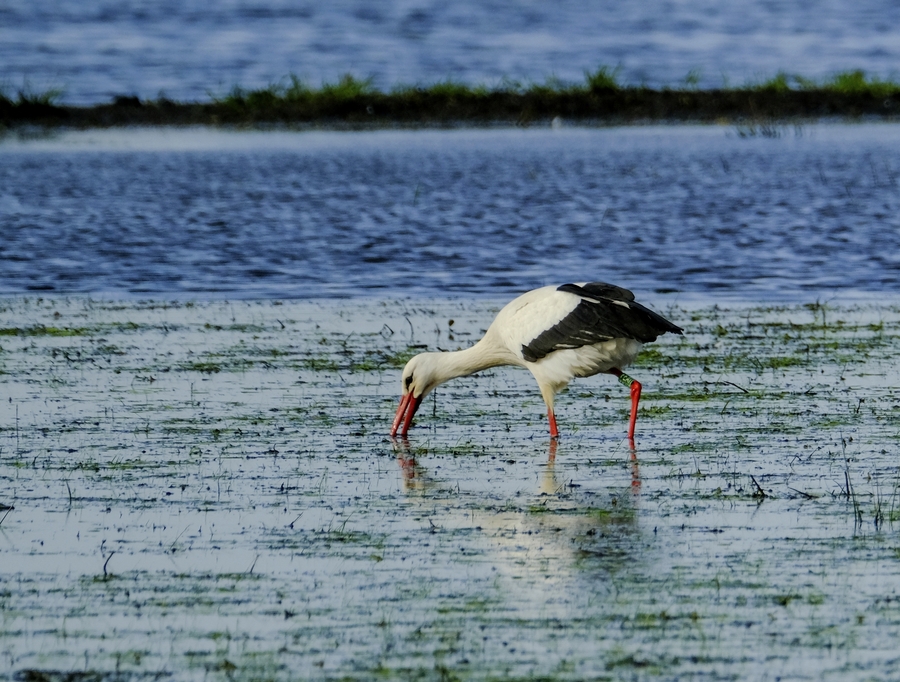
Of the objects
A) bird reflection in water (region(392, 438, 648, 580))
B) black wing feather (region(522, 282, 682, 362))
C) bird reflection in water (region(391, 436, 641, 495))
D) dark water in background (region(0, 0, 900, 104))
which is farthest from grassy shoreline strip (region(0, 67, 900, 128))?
bird reflection in water (region(392, 438, 648, 580))

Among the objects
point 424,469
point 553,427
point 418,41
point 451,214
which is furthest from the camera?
point 418,41

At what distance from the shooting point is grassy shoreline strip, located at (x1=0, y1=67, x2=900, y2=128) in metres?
39.9

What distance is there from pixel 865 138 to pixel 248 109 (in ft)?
46.2

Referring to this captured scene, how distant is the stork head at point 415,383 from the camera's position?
10180 mm

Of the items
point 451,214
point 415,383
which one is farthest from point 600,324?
point 451,214

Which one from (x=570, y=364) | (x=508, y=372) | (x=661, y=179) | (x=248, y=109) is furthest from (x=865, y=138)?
(x=570, y=364)

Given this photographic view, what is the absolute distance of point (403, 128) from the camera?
39.5 m

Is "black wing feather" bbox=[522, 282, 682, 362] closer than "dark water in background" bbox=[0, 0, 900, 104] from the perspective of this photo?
Yes

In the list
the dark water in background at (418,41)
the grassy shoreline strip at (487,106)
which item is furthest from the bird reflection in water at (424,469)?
the dark water in background at (418,41)

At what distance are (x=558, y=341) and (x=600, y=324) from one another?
0.28m

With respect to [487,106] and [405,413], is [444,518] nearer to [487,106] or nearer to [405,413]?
[405,413]

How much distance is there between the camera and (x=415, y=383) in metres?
10.4

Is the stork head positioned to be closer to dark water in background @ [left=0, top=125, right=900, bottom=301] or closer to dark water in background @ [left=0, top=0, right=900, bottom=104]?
dark water in background @ [left=0, top=125, right=900, bottom=301]

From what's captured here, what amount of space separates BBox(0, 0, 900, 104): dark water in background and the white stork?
33.0 meters
